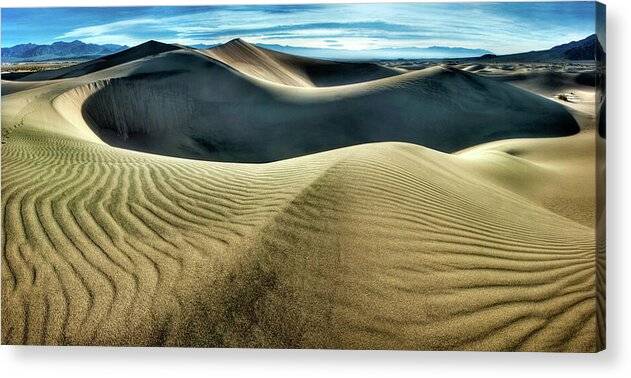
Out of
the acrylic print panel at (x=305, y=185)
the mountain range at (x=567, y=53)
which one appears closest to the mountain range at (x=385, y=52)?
the acrylic print panel at (x=305, y=185)

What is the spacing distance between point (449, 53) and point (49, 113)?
16.3ft

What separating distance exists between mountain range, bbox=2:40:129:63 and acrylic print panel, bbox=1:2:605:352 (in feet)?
0.08

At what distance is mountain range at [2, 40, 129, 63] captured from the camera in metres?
7.39

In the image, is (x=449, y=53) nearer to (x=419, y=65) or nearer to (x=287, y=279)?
(x=419, y=65)

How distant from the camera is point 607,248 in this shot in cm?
646

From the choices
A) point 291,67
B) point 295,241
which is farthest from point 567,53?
point 295,241

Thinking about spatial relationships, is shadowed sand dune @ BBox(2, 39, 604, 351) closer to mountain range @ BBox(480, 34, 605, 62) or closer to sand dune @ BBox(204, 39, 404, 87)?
sand dune @ BBox(204, 39, 404, 87)

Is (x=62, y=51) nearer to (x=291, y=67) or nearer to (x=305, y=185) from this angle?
(x=291, y=67)

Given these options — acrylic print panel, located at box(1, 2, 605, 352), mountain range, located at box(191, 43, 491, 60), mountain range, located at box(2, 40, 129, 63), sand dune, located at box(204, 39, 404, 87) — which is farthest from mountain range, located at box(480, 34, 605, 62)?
mountain range, located at box(2, 40, 129, 63)

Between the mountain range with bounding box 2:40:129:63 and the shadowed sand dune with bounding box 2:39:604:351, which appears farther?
the mountain range with bounding box 2:40:129:63

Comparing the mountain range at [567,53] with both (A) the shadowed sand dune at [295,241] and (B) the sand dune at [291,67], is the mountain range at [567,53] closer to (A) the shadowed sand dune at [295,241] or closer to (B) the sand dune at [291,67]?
(A) the shadowed sand dune at [295,241]

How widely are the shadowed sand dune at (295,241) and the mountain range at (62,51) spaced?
35 centimetres

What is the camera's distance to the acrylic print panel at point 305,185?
20.7 feet

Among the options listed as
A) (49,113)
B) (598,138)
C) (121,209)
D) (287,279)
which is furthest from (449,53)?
(49,113)
